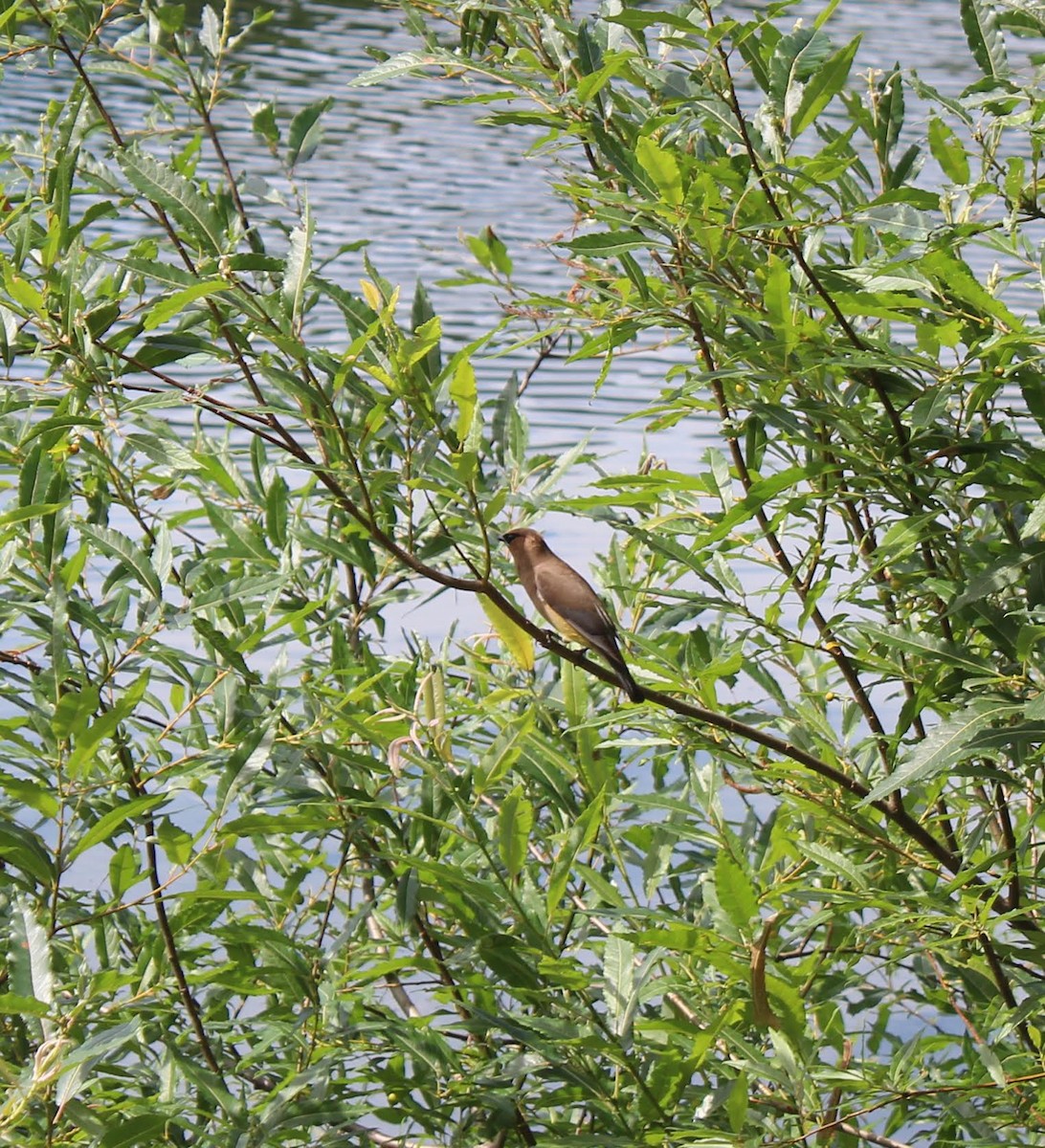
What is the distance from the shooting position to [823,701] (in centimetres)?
257

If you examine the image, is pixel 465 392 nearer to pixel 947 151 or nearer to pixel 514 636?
pixel 514 636

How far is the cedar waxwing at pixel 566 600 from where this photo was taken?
2.59 m

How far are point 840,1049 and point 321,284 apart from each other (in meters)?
1.31

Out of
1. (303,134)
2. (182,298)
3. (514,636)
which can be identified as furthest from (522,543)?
(182,298)

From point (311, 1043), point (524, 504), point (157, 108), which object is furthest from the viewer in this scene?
point (157, 108)

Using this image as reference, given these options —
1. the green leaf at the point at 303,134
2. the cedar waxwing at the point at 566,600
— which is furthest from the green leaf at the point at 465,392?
the green leaf at the point at 303,134

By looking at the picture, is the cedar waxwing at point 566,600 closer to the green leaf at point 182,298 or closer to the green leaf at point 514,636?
the green leaf at point 514,636

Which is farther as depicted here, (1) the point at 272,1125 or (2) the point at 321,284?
(2) the point at 321,284

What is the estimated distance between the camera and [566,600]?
2.69 metres

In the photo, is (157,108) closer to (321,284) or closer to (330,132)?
(321,284)

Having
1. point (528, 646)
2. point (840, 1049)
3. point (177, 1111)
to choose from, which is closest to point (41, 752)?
point (177, 1111)

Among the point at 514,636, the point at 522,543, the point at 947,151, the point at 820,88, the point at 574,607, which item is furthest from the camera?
the point at 522,543

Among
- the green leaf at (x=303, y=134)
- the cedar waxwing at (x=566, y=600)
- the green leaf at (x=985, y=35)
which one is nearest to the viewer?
the green leaf at (x=985, y=35)

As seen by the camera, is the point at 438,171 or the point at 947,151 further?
the point at 438,171
